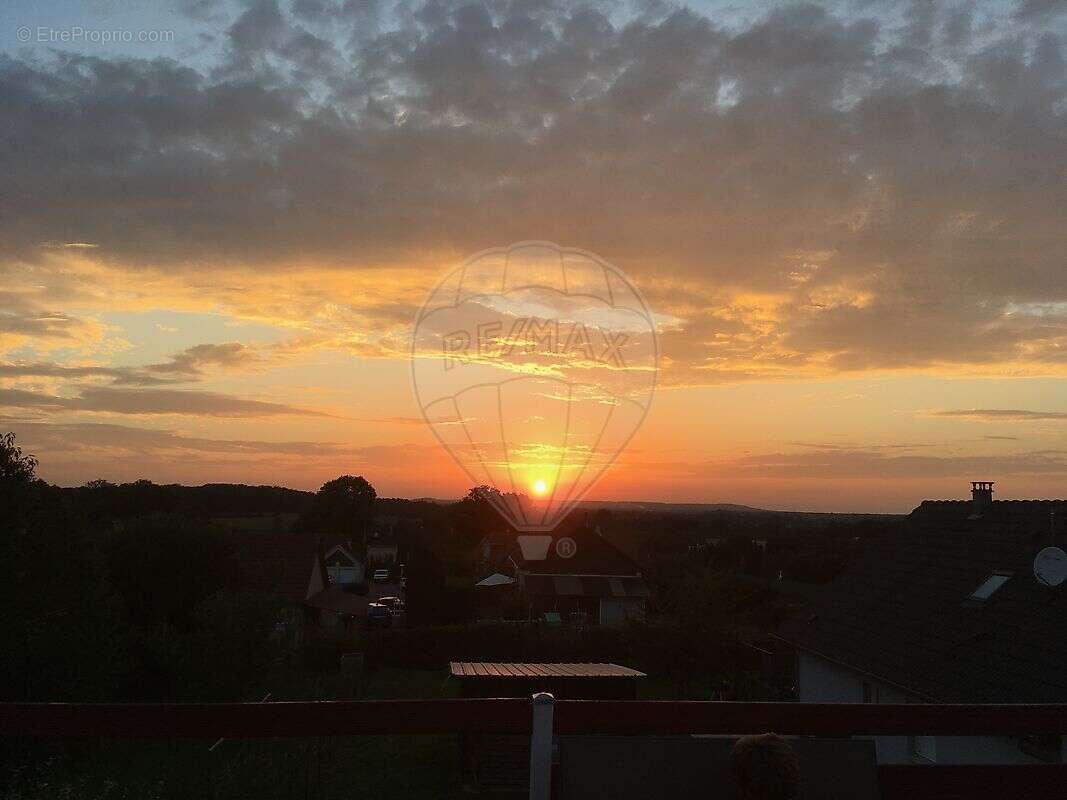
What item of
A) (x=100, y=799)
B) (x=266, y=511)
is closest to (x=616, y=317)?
(x=100, y=799)

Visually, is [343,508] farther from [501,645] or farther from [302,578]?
[501,645]

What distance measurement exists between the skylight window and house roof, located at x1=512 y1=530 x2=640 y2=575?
1075 inches

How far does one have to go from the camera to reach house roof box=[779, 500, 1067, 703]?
1204 centimetres

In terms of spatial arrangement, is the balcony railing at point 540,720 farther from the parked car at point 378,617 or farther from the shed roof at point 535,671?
the parked car at point 378,617

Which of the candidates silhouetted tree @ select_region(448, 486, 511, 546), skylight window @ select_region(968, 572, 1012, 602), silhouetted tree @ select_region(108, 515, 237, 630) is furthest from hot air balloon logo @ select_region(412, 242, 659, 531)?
silhouetted tree @ select_region(448, 486, 511, 546)

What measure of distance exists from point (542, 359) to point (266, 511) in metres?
59.6

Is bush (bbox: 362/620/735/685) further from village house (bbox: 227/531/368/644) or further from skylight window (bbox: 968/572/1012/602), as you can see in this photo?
skylight window (bbox: 968/572/1012/602)

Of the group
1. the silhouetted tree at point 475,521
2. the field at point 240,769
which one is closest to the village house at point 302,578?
the field at point 240,769

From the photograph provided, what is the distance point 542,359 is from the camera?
21.1 meters

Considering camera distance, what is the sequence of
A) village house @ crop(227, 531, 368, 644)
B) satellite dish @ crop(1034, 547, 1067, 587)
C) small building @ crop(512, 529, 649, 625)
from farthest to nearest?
small building @ crop(512, 529, 649, 625) → village house @ crop(227, 531, 368, 644) → satellite dish @ crop(1034, 547, 1067, 587)

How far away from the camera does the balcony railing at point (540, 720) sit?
2.49 m

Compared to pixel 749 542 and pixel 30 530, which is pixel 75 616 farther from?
pixel 749 542

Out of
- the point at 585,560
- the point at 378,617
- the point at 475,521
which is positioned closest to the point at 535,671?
the point at 378,617

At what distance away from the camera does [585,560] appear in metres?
42.0
